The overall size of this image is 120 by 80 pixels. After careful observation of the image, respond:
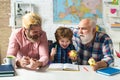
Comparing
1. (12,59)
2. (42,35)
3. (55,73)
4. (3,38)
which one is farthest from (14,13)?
(55,73)

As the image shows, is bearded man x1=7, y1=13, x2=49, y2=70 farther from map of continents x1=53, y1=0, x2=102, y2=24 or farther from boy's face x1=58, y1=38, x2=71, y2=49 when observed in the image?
map of continents x1=53, y1=0, x2=102, y2=24

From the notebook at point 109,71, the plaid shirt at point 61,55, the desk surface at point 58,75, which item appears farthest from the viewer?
the plaid shirt at point 61,55

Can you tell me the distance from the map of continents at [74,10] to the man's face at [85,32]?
36.2 inches

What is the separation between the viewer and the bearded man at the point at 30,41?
215cm

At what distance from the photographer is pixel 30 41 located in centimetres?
223

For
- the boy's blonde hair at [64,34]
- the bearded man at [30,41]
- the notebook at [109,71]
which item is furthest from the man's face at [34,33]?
the notebook at [109,71]

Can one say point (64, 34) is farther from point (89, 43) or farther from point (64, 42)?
point (89, 43)

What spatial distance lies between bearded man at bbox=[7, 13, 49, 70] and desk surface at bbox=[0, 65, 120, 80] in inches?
9.6

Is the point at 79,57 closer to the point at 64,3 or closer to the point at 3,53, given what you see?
the point at 64,3

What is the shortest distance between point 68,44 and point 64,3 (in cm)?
112

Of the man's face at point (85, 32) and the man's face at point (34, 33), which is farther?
the man's face at point (85, 32)

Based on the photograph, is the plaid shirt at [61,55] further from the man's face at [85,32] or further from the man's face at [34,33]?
the man's face at [34,33]

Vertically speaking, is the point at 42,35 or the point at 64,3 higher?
the point at 64,3

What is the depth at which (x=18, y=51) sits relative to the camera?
2.24 metres
